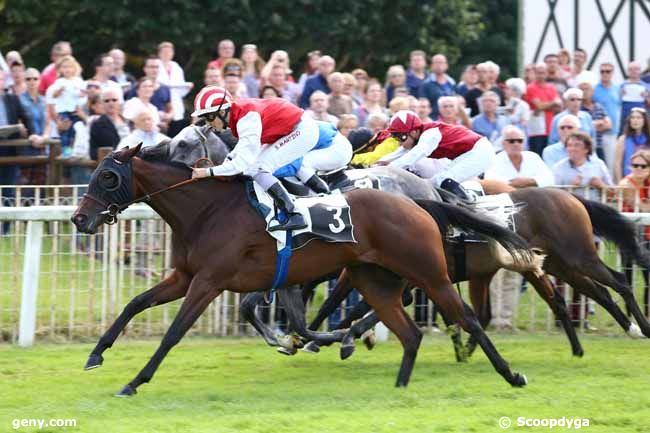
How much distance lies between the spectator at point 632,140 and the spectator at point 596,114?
121 centimetres

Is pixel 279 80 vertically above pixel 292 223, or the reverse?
pixel 279 80

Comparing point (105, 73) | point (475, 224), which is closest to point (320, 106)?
point (105, 73)

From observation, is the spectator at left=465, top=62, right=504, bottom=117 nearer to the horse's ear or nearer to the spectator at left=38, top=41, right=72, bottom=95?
the spectator at left=38, top=41, right=72, bottom=95

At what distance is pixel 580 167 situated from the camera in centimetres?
1225

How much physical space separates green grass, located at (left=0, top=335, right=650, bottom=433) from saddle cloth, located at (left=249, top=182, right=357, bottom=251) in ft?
2.94

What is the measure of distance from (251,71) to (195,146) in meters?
6.05

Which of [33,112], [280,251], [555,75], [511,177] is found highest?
[555,75]

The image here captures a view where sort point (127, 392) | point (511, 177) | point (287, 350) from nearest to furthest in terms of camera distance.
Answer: point (127, 392) → point (287, 350) → point (511, 177)

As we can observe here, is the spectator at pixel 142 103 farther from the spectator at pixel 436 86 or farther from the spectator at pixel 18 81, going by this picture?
the spectator at pixel 436 86

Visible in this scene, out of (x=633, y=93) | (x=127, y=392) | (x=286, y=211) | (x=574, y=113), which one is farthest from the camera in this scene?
(x=633, y=93)

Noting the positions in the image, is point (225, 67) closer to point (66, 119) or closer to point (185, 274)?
point (66, 119)

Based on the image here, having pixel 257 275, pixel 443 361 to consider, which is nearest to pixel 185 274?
pixel 257 275

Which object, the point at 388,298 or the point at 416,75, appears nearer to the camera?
the point at 388,298

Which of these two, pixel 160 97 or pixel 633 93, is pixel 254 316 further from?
pixel 633 93
